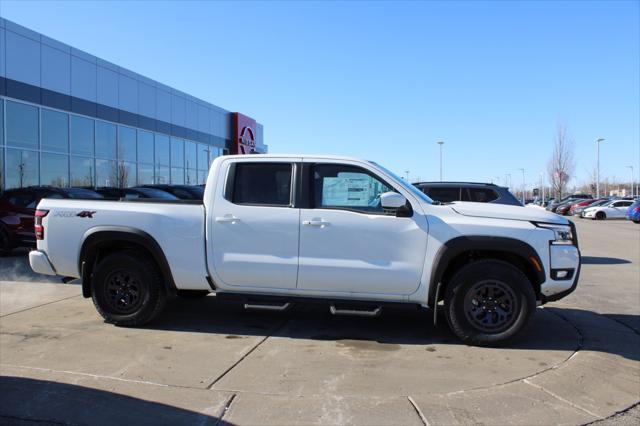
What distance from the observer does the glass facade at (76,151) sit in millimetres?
20630

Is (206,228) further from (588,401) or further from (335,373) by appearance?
(588,401)

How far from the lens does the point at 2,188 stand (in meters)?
20.1

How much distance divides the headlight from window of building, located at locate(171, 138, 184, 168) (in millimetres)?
31338

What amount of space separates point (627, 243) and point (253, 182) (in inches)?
635

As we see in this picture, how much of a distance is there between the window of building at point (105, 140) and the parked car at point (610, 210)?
101 ft

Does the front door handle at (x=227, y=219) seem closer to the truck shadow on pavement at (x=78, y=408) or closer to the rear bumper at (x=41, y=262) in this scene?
the truck shadow on pavement at (x=78, y=408)

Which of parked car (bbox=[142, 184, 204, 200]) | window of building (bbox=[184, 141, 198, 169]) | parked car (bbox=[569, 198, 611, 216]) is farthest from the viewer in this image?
parked car (bbox=[569, 198, 611, 216])

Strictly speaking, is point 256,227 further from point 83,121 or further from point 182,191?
point 83,121

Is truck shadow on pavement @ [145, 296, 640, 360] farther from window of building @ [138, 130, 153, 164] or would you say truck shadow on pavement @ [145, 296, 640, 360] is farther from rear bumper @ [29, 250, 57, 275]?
window of building @ [138, 130, 153, 164]

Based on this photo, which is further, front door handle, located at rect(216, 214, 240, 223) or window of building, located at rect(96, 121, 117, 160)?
window of building, located at rect(96, 121, 117, 160)

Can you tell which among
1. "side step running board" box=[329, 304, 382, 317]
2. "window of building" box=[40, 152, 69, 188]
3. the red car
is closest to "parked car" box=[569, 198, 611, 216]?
the red car

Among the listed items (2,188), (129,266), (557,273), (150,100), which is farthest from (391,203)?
(150,100)

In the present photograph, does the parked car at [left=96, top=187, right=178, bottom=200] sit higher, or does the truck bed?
the parked car at [left=96, top=187, right=178, bottom=200]

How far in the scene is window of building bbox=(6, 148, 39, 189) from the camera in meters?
20.4
